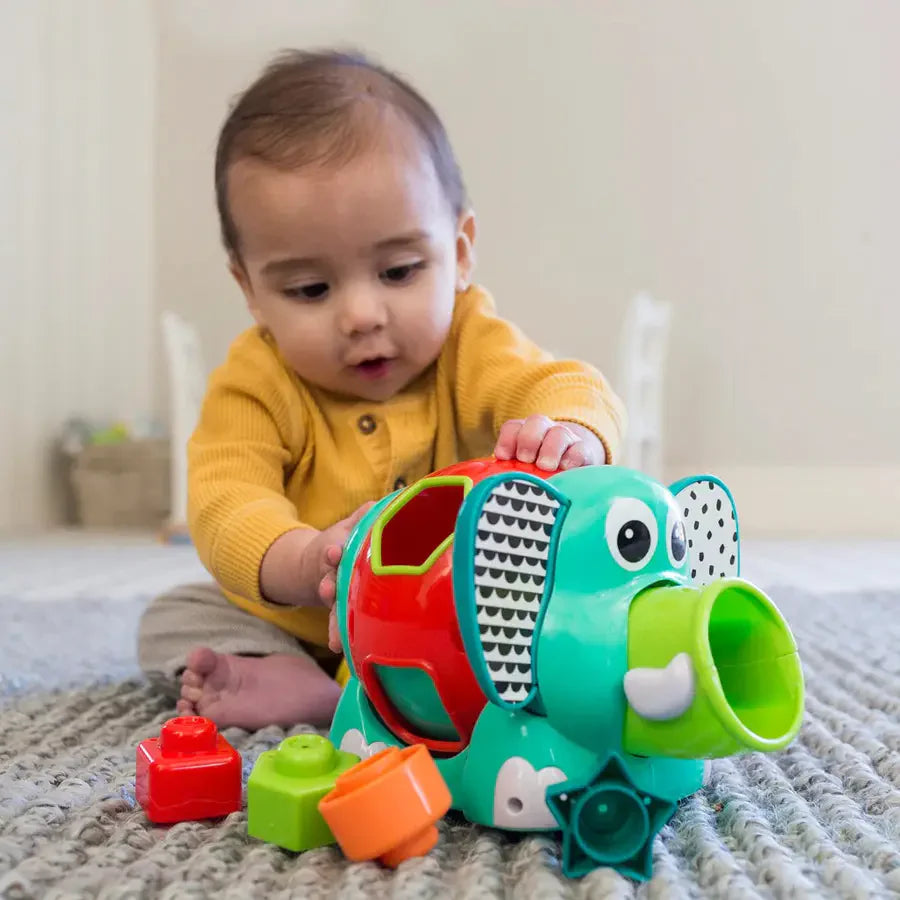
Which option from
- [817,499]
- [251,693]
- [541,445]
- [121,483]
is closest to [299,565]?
[251,693]

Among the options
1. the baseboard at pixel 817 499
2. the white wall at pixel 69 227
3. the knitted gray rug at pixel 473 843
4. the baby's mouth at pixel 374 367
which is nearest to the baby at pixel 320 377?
the baby's mouth at pixel 374 367

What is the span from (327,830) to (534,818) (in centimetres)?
10

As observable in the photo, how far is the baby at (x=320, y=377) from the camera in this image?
0.75 metres

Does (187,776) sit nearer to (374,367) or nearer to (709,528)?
A: (709,528)

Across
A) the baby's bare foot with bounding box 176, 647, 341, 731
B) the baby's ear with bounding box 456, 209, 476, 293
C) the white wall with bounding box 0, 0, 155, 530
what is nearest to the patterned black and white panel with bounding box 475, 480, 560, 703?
the baby's bare foot with bounding box 176, 647, 341, 731

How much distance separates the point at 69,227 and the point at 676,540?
7.53 feet

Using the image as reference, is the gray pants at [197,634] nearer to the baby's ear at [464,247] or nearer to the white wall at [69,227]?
the baby's ear at [464,247]

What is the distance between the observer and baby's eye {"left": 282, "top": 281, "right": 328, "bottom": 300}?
783 mm

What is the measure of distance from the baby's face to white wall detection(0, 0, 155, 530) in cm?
163

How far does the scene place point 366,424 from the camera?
862mm

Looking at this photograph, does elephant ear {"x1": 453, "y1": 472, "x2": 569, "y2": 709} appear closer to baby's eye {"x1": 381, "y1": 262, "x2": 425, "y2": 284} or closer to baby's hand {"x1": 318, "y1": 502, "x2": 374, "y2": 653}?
baby's hand {"x1": 318, "y1": 502, "x2": 374, "y2": 653}

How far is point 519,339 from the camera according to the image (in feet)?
2.88

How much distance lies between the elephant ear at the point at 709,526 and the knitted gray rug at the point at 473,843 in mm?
119

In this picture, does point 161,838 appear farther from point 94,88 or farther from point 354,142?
point 94,88
